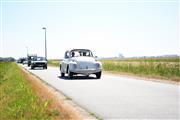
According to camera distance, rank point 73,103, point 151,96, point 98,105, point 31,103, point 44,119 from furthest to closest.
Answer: point 151,96
point 73,103
point 98,105
point 31,103
point 44,119

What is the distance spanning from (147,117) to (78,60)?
48.2 feet

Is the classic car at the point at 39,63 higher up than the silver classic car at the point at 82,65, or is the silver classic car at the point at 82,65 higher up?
the silver classic car at the point at 82,65

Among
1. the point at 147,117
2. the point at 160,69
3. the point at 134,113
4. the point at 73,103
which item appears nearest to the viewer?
the point at 147,117

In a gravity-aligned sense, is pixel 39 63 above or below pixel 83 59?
below

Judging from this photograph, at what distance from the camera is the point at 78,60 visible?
22828 millimetres

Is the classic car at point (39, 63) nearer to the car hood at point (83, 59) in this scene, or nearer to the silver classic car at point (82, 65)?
the silver classic car at point (82, 65)

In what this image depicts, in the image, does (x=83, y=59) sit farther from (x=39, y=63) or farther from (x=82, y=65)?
(x=39, y=63)

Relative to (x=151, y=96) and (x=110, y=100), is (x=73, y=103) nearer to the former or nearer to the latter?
(x=110, y=100)

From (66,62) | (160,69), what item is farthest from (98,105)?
(160,69)

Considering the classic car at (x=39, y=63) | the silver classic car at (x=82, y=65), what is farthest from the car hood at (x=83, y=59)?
the classic car at (x=39, y=63)

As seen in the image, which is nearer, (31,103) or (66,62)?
(31,103)

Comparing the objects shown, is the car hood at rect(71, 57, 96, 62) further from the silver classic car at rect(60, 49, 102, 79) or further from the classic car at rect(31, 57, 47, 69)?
the classic car at rect(31, 57, 47, 69)

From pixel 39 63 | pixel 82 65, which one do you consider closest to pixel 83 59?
pixel 82 65

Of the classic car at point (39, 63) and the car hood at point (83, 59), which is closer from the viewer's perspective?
the car hood at point (83, 59)
